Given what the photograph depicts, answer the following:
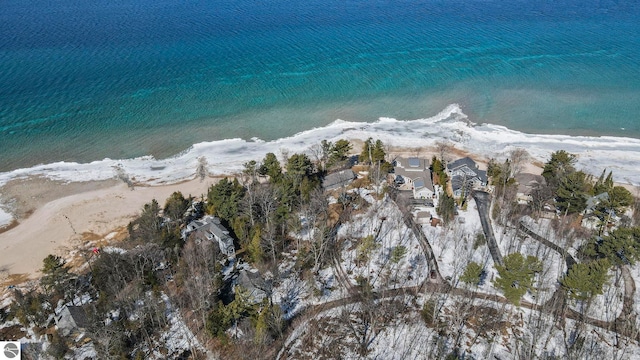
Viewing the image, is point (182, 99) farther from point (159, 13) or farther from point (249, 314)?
point (159, 13)

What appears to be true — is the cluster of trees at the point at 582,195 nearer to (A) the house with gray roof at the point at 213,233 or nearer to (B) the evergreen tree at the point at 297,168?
(B) the evergreen tree at the point at 297,168

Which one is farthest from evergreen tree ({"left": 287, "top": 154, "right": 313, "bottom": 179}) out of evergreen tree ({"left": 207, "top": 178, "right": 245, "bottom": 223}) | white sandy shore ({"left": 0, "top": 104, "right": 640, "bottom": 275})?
white sandy shore ({"left": 0, "top": 104, "right": 640, "bottom": 275})

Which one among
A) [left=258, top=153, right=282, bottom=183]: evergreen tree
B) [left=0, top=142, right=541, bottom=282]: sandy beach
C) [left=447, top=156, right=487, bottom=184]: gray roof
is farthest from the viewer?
[left=447, top=156, right=487, bottom=184]: gray roof

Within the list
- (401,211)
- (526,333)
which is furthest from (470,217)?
(526,333)

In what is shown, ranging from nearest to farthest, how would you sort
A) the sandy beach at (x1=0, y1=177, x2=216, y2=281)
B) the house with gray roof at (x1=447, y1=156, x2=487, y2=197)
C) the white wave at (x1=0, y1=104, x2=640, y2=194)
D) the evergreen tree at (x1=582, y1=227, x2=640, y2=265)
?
the evergreen tree at (x1=582, y1=227, x2=640, y2=265) < the sandy beach at (x1=0, y1=177, x2=216, y2=281) < the house with gray roof at (x1=447, y1=156, x2=487, y2=197) < the white wave at (x1=0, y1=104, x2=640, y2=194)

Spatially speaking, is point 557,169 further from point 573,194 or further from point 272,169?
point 272,169

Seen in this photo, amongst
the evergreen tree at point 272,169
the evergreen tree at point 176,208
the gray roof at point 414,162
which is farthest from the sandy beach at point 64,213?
the gray roof at point 414,162

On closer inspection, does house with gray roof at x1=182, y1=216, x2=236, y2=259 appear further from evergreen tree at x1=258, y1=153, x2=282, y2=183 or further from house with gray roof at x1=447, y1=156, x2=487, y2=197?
house with gray roof at x1=447, y1=156, x2=487, y2=197
